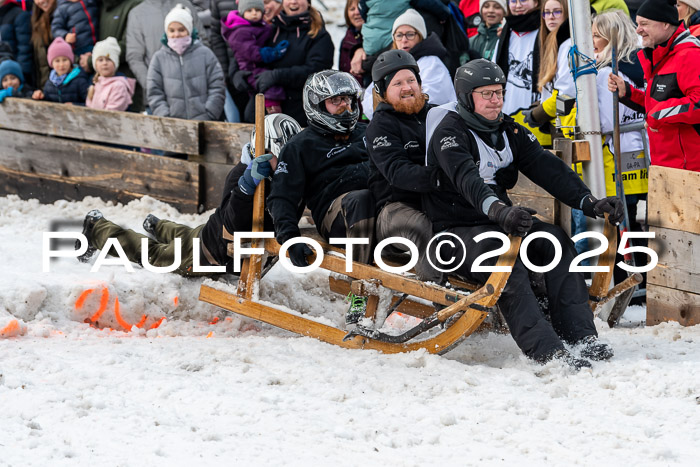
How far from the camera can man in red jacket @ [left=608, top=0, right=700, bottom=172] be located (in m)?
5.86

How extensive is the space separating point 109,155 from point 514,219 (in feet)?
20.1

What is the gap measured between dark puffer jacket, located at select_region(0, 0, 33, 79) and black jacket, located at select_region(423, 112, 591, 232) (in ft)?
22.1

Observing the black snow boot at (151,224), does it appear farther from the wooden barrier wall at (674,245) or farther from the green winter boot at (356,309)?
the wooden barrier wall at (674,245)

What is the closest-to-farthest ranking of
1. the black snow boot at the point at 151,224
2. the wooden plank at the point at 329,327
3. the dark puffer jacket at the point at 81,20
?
the wooden plank at the point at 329,327 < the black snow boot at the point at 151,224 < the dark puffer jacket at the point at 81,20

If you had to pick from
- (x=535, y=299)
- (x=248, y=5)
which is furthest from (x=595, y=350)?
(x=248, y=5)

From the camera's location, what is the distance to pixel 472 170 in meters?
4.99

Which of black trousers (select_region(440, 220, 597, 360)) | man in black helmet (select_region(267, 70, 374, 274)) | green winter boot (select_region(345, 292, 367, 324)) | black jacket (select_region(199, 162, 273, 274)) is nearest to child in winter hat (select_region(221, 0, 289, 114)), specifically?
black jacket (select_region(199, 162, 273, 274))

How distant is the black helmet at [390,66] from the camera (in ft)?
18.4

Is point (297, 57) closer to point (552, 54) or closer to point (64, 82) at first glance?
point (552, 54)

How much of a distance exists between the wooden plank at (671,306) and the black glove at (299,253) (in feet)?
6.93

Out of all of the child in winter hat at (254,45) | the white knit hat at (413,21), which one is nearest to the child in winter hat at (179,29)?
the child in winter hat at (254,45)

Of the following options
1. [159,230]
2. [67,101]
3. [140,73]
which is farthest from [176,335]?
[67,101]

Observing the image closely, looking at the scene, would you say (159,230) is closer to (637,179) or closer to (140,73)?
(140,73)

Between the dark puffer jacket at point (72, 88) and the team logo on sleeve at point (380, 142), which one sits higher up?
the dark puffer jacket at point (72, 88)
